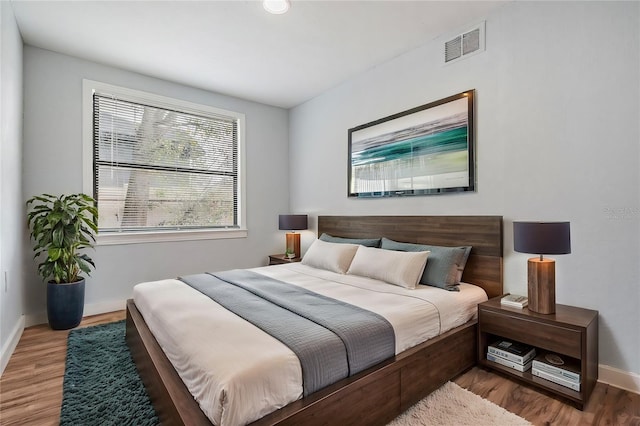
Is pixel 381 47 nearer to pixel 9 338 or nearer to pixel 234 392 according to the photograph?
pixel 234 392

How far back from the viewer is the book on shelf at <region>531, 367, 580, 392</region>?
1.86 meters

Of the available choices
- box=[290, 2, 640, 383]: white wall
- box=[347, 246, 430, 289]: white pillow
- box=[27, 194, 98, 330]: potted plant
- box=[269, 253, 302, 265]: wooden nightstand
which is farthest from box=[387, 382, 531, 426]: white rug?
box=[27, 194, 98, 330]: potted plant

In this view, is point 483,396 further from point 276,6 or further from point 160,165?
point 160,165

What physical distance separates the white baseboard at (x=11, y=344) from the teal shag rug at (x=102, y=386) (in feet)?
1.18

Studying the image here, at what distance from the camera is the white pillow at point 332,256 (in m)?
3.17

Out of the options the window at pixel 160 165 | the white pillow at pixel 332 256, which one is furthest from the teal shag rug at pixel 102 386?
the white pillow at pixel 332 256

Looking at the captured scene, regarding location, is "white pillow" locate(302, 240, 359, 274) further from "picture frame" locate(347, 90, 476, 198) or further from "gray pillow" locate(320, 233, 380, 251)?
"picture frame" locate(347, 90, 476, 198)

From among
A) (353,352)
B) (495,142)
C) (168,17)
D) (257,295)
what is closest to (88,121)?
(168,17)

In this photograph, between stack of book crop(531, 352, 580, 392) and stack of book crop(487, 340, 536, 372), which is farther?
stack of book crop(487, 340, 536, 372)

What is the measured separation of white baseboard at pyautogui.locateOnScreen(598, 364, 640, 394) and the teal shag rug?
9.06 ft

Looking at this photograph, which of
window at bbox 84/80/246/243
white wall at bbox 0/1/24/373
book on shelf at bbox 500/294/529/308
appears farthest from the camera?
→ window at bbox 84/80/246/243

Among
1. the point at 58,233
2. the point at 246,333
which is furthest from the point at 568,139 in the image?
the point at 58,233

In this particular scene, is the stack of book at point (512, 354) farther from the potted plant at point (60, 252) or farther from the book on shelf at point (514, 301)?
the potted plant at point (60, 252)

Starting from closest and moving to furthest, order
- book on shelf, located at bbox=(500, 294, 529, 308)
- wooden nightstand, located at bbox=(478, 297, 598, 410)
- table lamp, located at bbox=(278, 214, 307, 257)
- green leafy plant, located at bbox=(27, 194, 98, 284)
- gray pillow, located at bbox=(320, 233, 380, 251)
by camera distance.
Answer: wooden nightstand, located at bbox=(478, 297, 598, 410) < book on shelf, located at bbox=(500, 294, 529, 308) < green leafy plant, located at bbox=(27, 194, 98, 284) < gray pillow, located at bbox=(320, 233, 380, 251) < table lamp, located at bbox=(278, 214, 307, 257)
